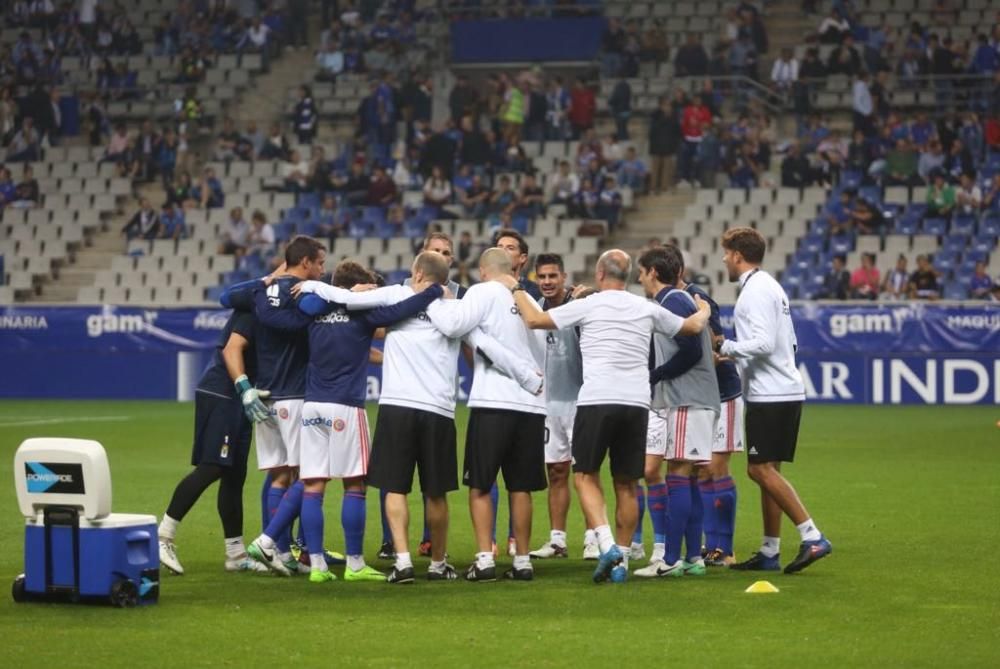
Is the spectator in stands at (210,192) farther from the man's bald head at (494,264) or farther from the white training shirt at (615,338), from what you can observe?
the white training shirt at (615,338)

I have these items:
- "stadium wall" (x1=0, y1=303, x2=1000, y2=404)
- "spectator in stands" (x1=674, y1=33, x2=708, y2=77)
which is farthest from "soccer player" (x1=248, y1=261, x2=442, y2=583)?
"spectator in stands" (x1=674, y1=33, x2=708, y2=77)

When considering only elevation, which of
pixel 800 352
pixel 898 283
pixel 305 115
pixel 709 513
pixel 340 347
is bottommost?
pixel 800 352

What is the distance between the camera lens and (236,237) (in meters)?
33.4

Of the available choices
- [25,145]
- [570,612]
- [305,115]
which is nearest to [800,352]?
[305,115]

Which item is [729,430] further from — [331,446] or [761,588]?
[331,446]

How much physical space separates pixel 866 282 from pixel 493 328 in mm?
18382

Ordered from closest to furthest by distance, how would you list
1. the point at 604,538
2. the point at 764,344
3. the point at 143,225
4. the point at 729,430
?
the point at 604,538 → the point at 764,344 → the point at 729,430 → the point at 143,225

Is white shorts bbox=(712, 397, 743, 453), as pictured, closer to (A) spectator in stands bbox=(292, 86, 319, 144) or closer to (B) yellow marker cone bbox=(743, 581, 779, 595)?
(B) yellow marker cone bbox=(743, 581, 779, 595)

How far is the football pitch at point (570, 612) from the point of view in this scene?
27.3 feet

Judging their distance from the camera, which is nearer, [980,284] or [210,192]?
[980,284]

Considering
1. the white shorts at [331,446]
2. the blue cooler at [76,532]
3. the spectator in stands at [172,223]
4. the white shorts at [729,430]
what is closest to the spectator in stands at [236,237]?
the spectator in stands at [172,223]

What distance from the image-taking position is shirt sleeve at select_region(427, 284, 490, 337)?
10.6 meters

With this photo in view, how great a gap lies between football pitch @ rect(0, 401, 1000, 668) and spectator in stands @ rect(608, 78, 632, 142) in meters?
19.6

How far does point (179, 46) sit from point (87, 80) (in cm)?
221
